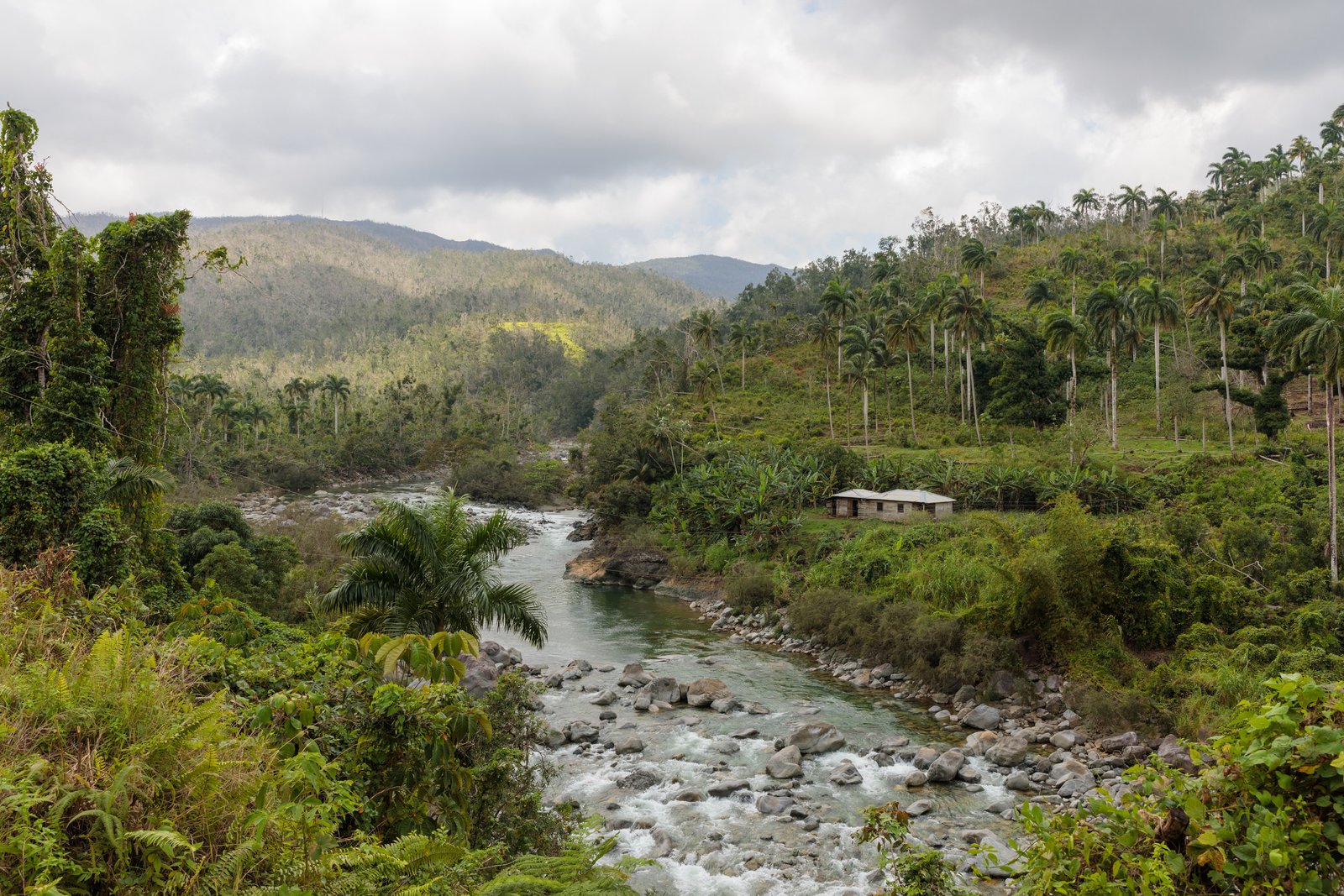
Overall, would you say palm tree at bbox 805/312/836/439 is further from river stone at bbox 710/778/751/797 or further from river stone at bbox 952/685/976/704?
river stone at bbox 710/778/751/797

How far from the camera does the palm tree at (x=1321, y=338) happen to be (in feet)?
65.2

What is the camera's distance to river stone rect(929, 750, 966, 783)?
1595 centimetres

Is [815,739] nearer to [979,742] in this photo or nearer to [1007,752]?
[979,742]

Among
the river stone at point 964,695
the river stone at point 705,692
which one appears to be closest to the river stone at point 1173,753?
the river stone at point 964,695

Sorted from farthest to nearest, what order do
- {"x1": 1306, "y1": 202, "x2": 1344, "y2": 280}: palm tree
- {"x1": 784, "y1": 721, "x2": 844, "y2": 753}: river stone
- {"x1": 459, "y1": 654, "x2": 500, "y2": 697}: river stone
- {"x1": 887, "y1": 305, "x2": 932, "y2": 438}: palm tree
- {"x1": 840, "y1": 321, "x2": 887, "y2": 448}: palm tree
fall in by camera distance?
{"x1": 1306, "y1": 202, "x2": 1344, "y2": 280}: palm tree → {"x1": 840, "y1": 321, "x2": 887, "y2": 448}: palm tree → {"x1": 887, "y1": 305, "x2": 932, "y2": 438}: palm tree → {"x1": 459, "y1": 654, "x2": 500, "y2": 697}: river stone → {"x1": 784, "y1": 721, "x2": 844, "y2": 753}: river stone

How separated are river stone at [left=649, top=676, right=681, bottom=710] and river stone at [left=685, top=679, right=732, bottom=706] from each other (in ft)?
1.10

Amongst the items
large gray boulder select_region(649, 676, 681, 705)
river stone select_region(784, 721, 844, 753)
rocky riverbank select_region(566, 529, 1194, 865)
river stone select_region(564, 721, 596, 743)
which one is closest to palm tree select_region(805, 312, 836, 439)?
rocky riverbank select_region(566, 529, 1194, 865)

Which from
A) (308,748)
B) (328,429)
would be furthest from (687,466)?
(328,429)

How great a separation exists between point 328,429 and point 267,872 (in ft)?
286

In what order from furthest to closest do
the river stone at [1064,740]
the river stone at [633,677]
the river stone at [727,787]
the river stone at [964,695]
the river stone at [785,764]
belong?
the river stone at [633,677] < the river stone at [964,695] < the river stone at [1064,740] < the river stone at [785,764] < the river stone at [727,787]

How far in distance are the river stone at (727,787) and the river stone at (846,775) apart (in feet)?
6.01

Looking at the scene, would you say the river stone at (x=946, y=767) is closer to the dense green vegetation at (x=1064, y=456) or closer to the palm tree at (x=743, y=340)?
the dense green vegetation at (x=1064, y=456)

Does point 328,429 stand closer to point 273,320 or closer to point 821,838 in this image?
point 821,838

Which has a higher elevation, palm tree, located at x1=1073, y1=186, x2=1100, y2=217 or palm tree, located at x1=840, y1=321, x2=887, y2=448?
palm tree, located at x1=1073, y1=186, x2=1100, y2=217
